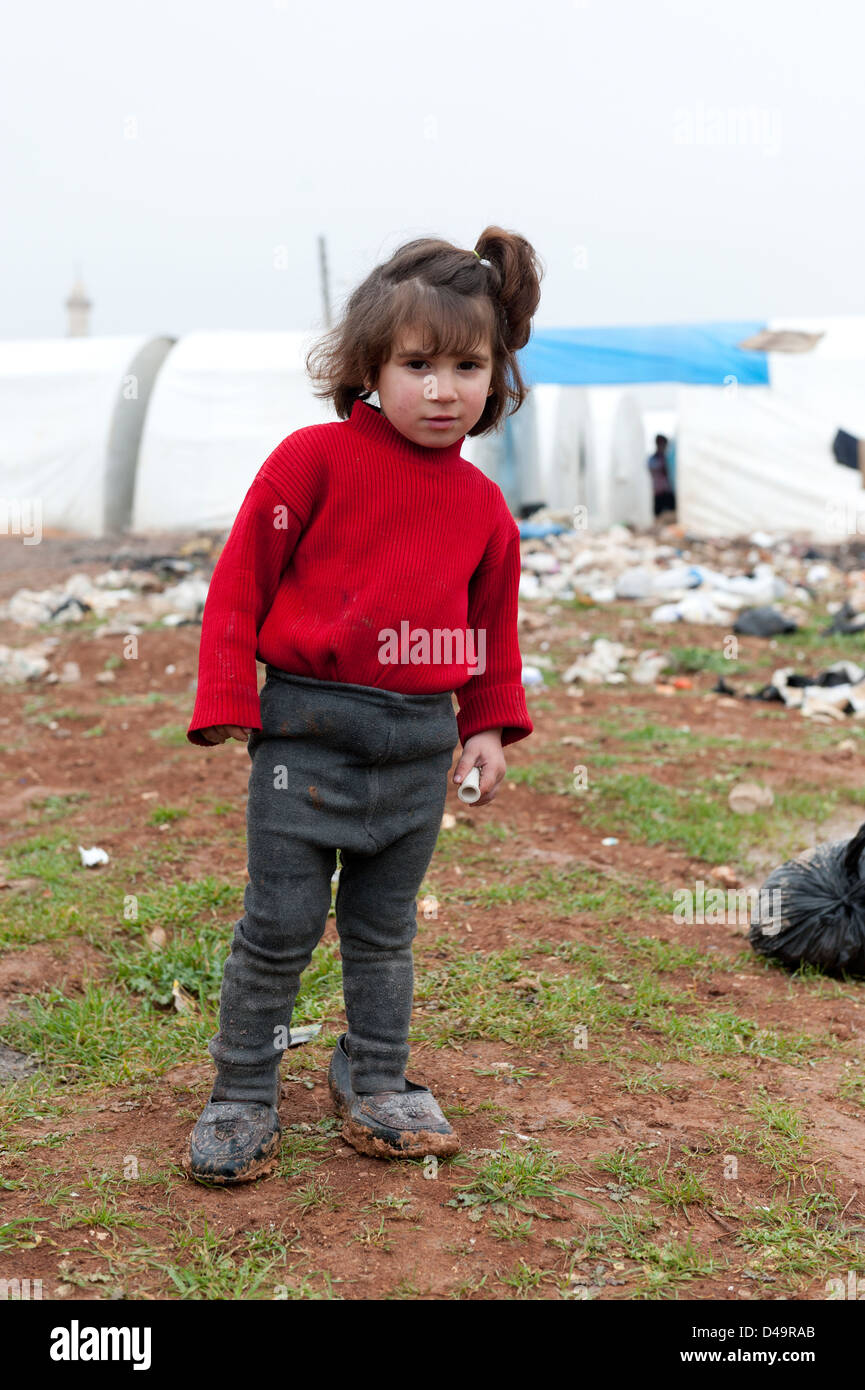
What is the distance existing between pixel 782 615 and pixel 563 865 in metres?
5.68

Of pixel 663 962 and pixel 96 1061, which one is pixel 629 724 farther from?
pixel 96 1061

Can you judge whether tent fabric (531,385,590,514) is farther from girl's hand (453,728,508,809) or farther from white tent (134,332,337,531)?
girl's hand (453,728,508,809)

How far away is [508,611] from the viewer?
2.45 m

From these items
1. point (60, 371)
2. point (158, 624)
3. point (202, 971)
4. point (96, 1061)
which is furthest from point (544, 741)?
point (60, 371)

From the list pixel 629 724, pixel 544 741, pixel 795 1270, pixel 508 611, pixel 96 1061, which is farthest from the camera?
pixel 629 724

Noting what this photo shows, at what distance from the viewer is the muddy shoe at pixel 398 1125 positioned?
228cm

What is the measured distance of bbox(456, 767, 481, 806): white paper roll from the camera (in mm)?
2316

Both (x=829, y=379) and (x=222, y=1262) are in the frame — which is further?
(x=829, y=379)

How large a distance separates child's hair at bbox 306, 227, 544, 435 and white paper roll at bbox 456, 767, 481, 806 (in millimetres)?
664

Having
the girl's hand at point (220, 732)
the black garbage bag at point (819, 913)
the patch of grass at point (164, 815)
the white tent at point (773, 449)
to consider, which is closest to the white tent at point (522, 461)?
the white tent at point (773, 449)

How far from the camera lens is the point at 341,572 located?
7.12 feet

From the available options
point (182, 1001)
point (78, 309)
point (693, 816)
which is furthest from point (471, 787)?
point (78, 309)

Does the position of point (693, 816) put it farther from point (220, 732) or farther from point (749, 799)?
point (220, 732)

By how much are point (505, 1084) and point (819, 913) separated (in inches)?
45.3
